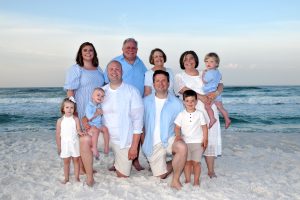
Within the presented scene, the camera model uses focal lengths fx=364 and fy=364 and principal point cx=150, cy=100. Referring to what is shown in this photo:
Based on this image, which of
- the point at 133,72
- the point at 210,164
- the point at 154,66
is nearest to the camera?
the point at 154,66

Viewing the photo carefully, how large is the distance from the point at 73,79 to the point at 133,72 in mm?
955

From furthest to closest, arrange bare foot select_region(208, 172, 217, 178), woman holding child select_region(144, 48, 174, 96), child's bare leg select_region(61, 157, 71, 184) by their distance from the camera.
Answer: bare foot select_region(208, 172, 217, 178) → woman holding child select_region(144, 48, 174, 96) → child's bare leg select_region(61, 157, 71, 184)

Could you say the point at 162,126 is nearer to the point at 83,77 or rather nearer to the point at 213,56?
the point at 213,56

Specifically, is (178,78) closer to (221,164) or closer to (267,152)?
(221,164)

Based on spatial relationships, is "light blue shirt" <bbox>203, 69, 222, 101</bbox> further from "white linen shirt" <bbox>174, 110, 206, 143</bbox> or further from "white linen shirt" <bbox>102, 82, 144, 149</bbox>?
"white linen shirt" <bbox>102, 82, 144, 149</bbox>

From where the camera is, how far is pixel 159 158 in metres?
5.13

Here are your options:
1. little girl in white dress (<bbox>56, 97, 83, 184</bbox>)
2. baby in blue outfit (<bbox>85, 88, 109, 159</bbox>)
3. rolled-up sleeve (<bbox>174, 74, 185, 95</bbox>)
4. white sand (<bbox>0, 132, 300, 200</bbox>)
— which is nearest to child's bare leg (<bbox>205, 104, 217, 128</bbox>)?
rolled-up sleeve (<bbox>174, 74, 185, 95</bbox>)

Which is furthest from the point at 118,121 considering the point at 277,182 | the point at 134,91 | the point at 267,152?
the point at 267,152

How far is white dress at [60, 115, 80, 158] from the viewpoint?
4887mm

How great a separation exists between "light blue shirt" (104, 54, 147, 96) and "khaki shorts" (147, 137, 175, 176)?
1.12 meters

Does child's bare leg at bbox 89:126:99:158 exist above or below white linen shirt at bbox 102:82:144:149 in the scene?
below

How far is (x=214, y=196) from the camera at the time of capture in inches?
181

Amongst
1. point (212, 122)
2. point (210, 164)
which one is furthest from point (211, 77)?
point (210, 164)

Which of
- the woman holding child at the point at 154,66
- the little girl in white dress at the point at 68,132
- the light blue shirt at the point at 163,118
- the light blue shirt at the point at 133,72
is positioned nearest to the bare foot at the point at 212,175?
the light blue shirt at the point at 163,118
